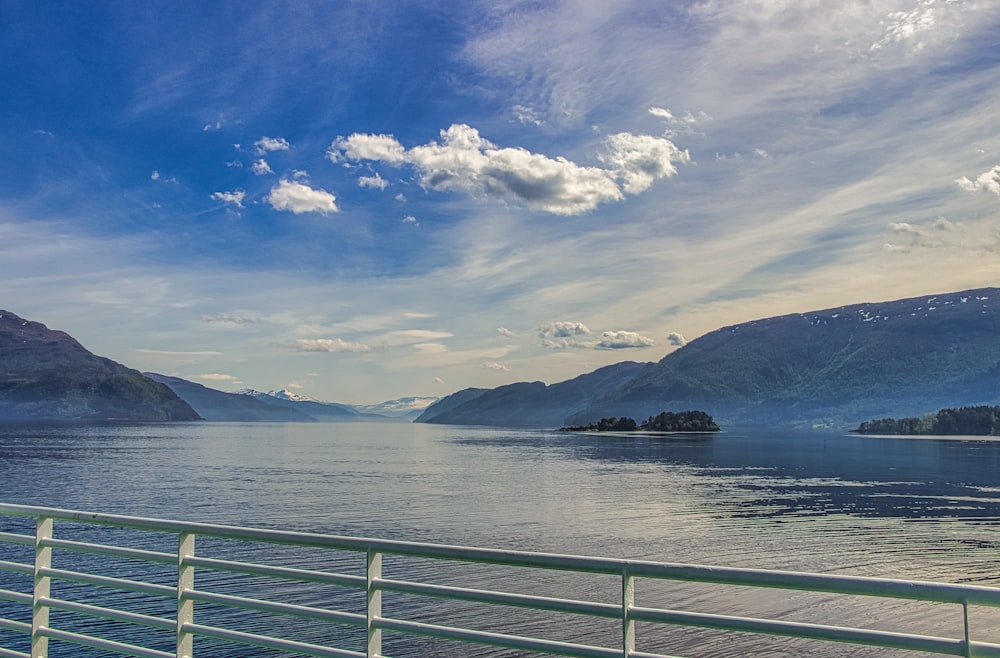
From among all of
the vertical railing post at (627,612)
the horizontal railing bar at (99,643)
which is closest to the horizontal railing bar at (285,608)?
the horizontal railing bar at (99,643)

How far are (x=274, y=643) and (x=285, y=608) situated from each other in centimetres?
25

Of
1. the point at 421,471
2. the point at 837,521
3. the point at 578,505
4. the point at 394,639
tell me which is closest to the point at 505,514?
the point at 578,505

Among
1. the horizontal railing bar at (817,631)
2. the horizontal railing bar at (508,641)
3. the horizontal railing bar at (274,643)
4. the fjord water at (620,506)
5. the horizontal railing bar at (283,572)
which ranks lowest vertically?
the fjord water at (620,506)

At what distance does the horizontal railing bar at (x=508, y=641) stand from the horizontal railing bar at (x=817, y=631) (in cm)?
38

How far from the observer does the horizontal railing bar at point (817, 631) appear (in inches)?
149

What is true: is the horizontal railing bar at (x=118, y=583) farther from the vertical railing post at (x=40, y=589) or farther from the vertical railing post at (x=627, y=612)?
the vertical railing post at (x=627, y=612)

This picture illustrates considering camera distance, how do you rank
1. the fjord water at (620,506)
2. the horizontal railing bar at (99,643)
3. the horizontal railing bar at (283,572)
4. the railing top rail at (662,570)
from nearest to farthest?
the railing top rail at (662,570) < the horizontal railing bar at (283,572) < the horizontal railing bar at (99,643) < the fjord water at (620,506)

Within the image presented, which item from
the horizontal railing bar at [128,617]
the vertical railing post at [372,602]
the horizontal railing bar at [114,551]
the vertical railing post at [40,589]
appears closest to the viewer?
the vertical railing post at [372,602]

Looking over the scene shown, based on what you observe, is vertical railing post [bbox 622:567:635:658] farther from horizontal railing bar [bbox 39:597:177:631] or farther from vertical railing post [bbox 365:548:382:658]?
horizontal railing bar [bbox 39:597:177:631]

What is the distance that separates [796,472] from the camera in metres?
77.2

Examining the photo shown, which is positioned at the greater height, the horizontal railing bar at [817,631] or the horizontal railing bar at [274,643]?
the horizontal railing bar at [817,631]

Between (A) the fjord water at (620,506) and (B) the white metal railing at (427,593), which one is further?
(A) the fjord water at (620,506)

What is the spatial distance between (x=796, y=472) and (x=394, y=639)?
222 ft

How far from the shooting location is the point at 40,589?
6664 millimetres
